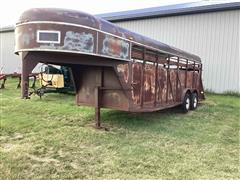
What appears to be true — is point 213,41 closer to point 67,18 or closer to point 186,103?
point 186,103

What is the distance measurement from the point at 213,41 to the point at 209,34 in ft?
1.31

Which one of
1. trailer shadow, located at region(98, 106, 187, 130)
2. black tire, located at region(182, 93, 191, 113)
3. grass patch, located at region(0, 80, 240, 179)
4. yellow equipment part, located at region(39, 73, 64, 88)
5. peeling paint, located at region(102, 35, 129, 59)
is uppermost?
peeling paint, located at region(102, 35, 129, 59)

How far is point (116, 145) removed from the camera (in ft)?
19.8

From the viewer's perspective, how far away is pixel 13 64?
24.0 metres

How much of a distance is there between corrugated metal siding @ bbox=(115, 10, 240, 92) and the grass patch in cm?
575

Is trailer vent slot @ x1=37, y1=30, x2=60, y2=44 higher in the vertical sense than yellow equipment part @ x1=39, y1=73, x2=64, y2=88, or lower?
higher

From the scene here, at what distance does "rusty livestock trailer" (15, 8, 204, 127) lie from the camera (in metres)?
5.27

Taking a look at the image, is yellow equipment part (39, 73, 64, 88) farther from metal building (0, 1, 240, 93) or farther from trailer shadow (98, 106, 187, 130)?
metal building (0, 1, 240, 93)

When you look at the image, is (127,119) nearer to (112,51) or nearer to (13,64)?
(112,51)

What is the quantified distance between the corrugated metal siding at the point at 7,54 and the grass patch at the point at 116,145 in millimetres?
15257

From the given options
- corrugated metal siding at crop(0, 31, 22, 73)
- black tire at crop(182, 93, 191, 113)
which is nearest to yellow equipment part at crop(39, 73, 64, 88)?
black tire at crop(182, 93, 191, 113)

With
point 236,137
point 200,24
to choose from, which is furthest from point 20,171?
point 200,24

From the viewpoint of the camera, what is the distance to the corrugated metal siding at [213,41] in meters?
14.7

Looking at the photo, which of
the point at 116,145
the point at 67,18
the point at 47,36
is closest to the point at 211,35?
the point at 116,145
